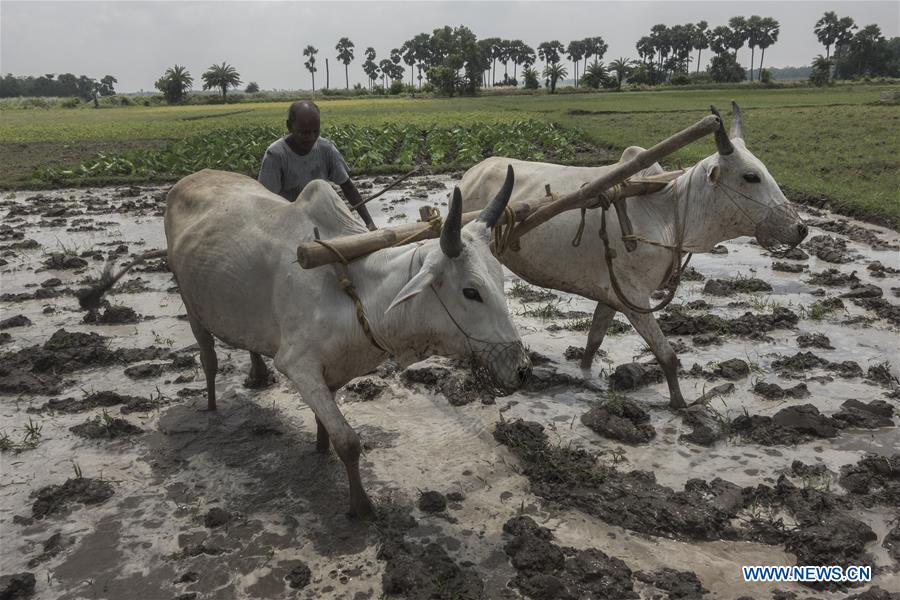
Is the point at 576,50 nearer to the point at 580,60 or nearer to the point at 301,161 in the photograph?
the point at 580,60

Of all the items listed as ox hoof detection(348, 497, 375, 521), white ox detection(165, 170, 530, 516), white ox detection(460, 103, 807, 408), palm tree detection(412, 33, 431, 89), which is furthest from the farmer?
palm tree detection(412, 33, 431, 89)

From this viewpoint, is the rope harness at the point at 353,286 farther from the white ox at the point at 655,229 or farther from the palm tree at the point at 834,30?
the palm tree at the point at 834,30

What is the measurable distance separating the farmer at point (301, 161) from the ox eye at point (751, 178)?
114 inches

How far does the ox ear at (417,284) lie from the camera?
321 cm

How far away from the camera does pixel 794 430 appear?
15.6 feet

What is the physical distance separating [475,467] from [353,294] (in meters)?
1.63

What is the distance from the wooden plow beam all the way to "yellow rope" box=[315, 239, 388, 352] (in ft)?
0.06

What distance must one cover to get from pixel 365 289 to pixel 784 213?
315 centimetres

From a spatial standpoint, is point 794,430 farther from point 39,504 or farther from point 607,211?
point 39,504

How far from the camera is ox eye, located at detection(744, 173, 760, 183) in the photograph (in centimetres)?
469

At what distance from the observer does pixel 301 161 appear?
5.40 metres

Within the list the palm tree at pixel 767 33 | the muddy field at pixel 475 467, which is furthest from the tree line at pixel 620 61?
the muddy field at pixel 475 467

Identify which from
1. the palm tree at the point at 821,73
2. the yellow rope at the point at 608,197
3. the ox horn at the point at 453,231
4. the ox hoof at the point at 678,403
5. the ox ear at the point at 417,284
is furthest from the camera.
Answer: the palm tree at the point at 821,73

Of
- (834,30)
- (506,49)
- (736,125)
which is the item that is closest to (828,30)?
(834,30)
